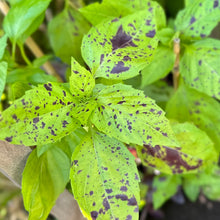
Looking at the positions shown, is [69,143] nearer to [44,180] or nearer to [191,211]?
[44,180]

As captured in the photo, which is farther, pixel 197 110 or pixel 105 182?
pixel 197 110

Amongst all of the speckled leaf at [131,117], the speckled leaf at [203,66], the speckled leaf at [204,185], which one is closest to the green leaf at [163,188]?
the speckled leaf at [204,185]

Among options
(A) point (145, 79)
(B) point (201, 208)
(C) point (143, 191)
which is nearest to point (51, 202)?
(A) point (145, 79)

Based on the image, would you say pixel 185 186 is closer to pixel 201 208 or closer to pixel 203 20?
pixel 201 208

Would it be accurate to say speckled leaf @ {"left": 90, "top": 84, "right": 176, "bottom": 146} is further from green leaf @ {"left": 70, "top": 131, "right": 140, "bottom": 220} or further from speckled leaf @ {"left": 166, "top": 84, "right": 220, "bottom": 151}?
speckled leaf @ {"left": 166, "top": 84, "right": 220, "bottom": 151}

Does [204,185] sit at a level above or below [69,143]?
below

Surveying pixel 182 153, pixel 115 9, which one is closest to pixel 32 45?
pixel 115 9

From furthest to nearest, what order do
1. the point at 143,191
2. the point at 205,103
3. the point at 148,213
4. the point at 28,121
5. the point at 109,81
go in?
the point at 148,213
the point at 143,191
the point at 205,103
the point at 109,81
the point at 28,121
